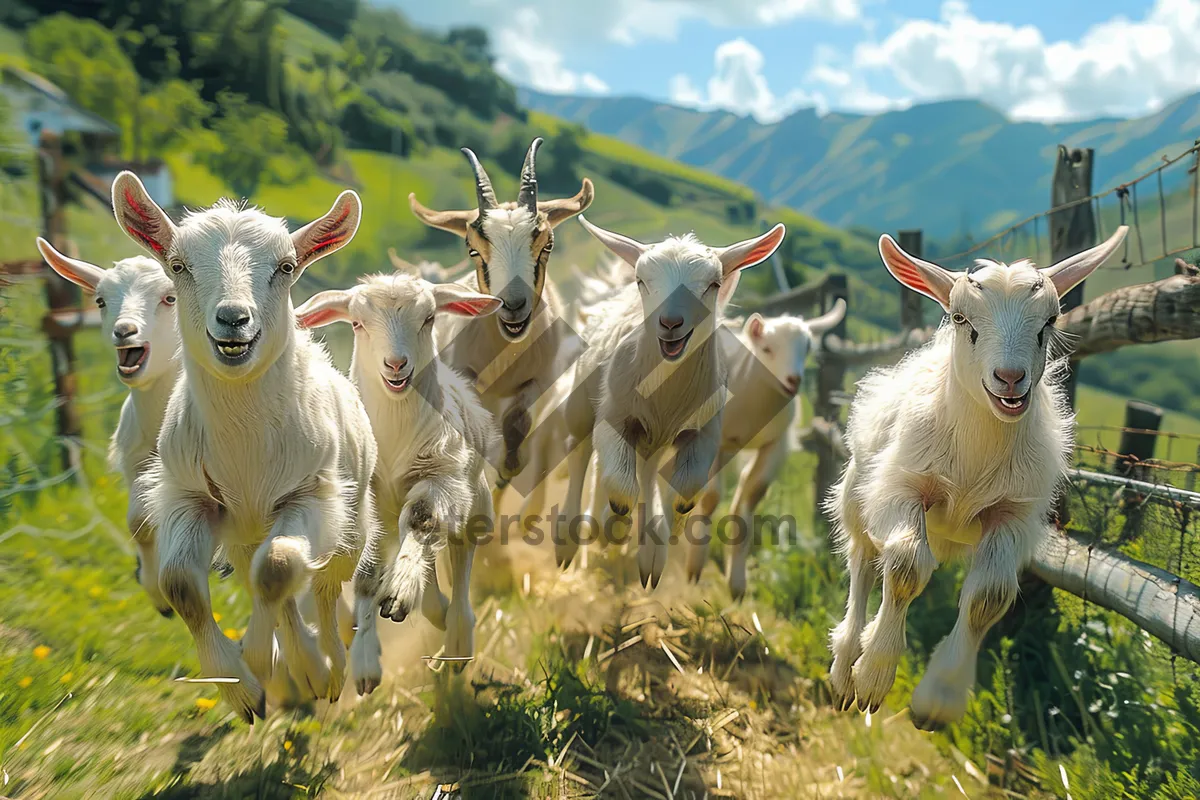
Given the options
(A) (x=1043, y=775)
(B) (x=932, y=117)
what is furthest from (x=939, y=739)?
(B) (x=932, y=117)

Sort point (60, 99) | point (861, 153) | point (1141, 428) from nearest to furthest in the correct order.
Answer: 1. point (1141, 428)
2. point (60, 99)
3. point (861, 153)

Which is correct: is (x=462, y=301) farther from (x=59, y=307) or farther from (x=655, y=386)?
(x=59, y=307)

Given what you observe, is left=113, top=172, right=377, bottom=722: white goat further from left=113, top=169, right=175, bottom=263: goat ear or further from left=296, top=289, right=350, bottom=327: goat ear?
left=296, top=289, right=350, bottom=327: goat ear

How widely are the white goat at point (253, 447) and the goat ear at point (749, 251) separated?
2.07 metres

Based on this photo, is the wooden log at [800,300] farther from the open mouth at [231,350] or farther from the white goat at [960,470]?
the open mouth at [231,350]

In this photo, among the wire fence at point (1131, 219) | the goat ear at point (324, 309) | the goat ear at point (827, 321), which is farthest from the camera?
the goat ear at point (827, 321)

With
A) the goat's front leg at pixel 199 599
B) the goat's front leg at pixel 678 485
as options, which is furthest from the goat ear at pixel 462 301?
the goat's front leg at pixel 199 599

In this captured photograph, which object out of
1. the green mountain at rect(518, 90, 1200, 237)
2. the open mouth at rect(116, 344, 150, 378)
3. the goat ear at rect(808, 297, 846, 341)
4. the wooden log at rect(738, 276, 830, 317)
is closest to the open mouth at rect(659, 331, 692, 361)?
the open mouth at rect(116, 344, 150, 378)

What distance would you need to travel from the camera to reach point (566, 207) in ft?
16.7

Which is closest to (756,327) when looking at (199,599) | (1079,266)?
(1079,266)

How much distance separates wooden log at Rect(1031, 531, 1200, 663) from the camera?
3.59 m

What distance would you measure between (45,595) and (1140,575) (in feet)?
25.8

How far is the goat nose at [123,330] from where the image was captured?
380cm

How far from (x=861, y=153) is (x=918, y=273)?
42.3 m
